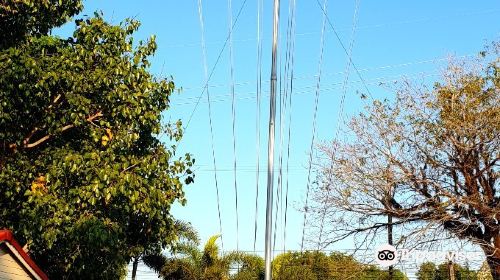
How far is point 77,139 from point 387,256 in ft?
28.8

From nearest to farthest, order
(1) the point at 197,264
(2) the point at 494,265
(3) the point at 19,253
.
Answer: (3) the point at 19,253 < (2) the point at 494,265 < (1) the point at 197,264

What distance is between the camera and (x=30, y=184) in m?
13.6

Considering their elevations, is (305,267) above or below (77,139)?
above

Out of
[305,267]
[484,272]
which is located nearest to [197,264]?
[305,267]

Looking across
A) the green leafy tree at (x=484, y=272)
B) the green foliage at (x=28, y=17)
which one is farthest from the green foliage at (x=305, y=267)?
the green foliage at (x=28, y=17)

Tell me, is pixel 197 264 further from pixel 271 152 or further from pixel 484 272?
pixel 271 152

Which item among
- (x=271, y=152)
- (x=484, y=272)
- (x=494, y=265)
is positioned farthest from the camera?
(x=484, y=272)

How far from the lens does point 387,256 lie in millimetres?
17219

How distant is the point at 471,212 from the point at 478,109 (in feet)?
9.86

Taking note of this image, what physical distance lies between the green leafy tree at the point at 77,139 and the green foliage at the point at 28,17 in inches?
1.0

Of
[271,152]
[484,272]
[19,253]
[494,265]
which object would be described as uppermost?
[271,152]

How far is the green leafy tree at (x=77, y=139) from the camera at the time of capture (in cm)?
1292

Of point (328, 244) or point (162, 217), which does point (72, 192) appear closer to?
point (162, 217)

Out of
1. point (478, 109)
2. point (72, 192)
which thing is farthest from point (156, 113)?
point (478, 109)
